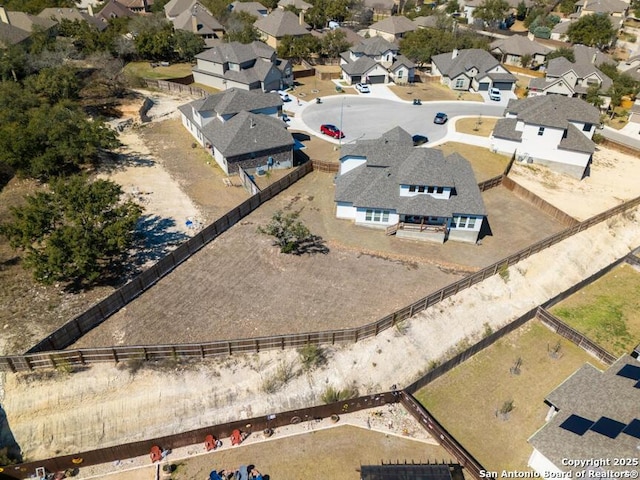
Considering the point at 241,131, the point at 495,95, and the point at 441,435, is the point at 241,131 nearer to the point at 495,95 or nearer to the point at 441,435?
the point at 441,435

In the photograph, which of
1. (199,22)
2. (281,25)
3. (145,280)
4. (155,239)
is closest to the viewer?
(145,280)

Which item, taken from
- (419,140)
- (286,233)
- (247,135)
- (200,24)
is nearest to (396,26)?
(200,24)

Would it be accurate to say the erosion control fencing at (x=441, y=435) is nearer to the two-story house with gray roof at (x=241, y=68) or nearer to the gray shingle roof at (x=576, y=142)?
the gray shingle roof at (x=576, y=142)

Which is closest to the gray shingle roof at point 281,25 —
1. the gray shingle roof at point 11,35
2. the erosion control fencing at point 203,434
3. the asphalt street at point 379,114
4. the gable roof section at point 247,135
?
the asphalt street at point 379,114

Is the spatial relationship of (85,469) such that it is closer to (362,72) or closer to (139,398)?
(139,398)

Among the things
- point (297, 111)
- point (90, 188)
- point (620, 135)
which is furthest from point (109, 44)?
point (620, 135)

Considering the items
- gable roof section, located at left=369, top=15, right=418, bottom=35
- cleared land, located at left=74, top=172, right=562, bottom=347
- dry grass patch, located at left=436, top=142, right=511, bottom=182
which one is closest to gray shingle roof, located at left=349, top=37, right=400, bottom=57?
gable roof section, located at left=369, top=15, right=418, bottom=35
